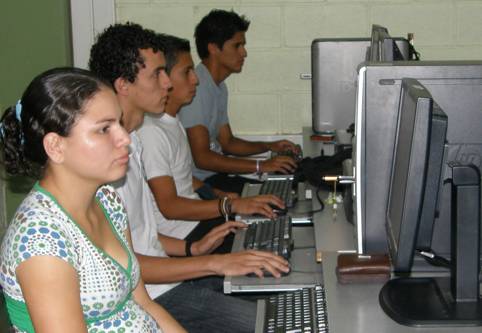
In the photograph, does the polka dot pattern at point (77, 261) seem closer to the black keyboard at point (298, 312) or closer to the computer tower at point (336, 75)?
the black keyboard at point (298, 312)

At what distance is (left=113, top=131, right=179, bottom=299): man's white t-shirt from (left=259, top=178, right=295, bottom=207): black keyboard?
53 centimetres

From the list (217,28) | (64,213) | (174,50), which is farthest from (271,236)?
(217,28)

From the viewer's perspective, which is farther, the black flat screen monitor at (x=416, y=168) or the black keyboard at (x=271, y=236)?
the black keyboard at (x=271, y=236)

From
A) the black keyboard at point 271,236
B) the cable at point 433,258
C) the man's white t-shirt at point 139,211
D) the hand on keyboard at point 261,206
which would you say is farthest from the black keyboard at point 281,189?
the cable at point 433,258

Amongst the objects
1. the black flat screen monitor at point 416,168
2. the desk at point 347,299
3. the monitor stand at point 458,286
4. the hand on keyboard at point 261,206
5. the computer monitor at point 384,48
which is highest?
the computer monitor at point 384,48

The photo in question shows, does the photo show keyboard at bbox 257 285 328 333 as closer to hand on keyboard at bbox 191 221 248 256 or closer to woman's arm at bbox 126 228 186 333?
woman's arm at bbox 126 228 186 333

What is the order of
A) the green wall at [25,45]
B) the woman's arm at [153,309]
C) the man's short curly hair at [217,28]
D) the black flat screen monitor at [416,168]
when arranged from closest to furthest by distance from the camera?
the black flat screen monitor at [416,168] → the woman's arm at [153,309] → the green wall at [25,45] → the man's short curly hair at [217,28]

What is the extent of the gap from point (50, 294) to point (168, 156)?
4.89ft

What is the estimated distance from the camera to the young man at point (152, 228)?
230 centimetres

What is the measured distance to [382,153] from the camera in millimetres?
1914

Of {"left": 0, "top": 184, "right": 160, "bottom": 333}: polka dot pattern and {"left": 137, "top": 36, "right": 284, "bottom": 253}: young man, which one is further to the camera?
{"left": 137, "top": 36, "right": 284, "bottom": 253}: young man

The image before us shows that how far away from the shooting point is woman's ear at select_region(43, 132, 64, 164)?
1.60 m

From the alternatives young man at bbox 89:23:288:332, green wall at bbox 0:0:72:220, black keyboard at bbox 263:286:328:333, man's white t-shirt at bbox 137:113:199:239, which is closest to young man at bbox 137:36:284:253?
man's white t-shirt at bbox 137:113:199:239

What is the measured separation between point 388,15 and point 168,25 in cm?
114
